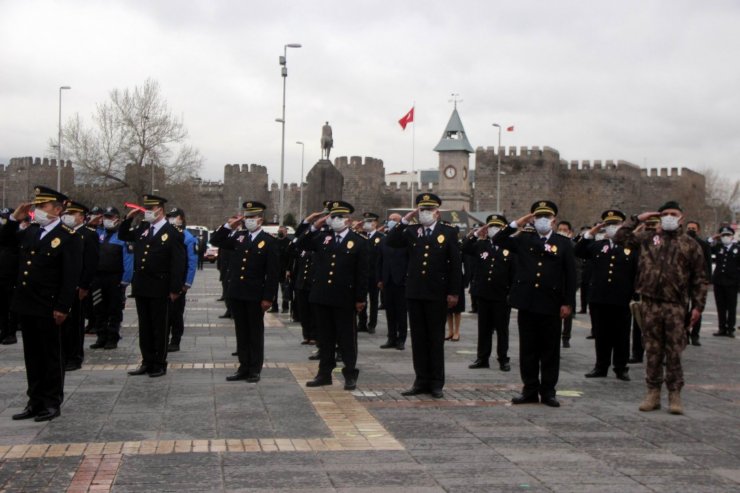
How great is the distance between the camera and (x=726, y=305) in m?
16.8

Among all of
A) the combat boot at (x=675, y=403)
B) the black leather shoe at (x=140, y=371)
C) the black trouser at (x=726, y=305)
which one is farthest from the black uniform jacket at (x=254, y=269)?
the black trouser at (x=726, y=305)

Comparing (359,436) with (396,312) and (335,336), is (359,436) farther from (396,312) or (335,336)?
(396,312)

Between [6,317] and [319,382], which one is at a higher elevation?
[6,317]

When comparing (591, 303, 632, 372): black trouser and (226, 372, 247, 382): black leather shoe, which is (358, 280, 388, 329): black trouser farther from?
(226, 372, 247, 382): black leather shoe

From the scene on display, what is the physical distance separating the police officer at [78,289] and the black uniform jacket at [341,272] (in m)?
2.33

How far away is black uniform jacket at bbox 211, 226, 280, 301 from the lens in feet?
33.4

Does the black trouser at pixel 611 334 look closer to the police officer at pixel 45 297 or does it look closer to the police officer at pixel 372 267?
the police officer at pixel 372 267

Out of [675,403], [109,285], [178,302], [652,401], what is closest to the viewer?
[675,403]

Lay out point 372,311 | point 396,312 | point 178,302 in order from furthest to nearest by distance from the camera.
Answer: point 372,311 < point 396,312 < point 178,302

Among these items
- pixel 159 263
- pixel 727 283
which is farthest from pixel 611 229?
pixel 727 283

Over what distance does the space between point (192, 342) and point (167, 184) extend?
Result: 40208 millimetres

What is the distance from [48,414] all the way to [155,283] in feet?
9.37

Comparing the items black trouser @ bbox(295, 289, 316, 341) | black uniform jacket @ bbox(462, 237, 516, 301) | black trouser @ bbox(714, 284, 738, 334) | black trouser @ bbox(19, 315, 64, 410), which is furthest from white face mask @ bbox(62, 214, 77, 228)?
black trouser @ bbox(714, 284, 738, 334)

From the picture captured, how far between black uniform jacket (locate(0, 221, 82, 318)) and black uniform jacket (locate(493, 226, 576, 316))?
13.3 ft
